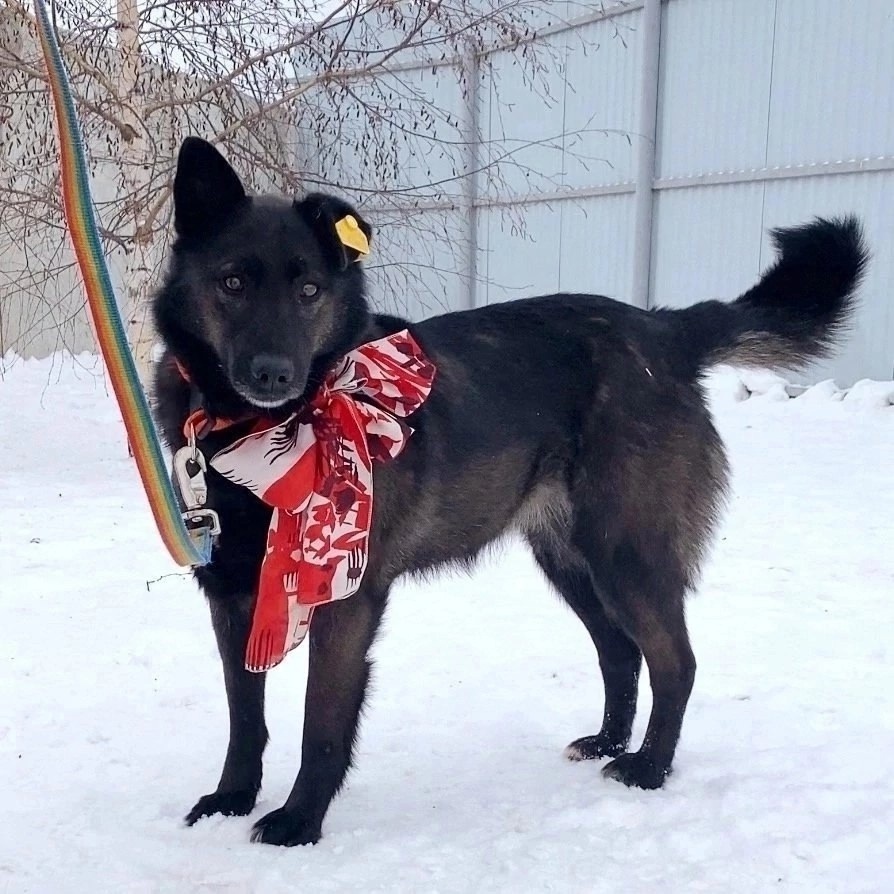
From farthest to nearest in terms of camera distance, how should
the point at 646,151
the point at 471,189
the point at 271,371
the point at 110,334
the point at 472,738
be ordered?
1. the point at 471,189
2. the point at 646,151
3. the point at 472,738
4. the point at 271,371
5. the point at 110,334

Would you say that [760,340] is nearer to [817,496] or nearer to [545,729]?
[545,729]

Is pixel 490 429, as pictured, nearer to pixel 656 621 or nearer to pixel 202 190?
pixel 656 621

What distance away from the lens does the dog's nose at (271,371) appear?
1910mm

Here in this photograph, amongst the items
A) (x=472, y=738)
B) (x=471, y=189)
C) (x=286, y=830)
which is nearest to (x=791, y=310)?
(x=472, y=738)

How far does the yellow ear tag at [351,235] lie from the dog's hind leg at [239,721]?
0.82 m

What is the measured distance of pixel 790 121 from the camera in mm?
8180

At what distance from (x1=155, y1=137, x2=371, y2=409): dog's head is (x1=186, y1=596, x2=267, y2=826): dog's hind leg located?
1.68 ft

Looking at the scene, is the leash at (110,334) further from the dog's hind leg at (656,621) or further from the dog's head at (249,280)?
the dog's hind leg at (656,621)

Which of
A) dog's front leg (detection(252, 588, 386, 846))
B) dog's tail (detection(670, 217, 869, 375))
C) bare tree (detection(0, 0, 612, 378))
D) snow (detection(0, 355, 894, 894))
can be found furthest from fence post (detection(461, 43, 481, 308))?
dog's front leg (detection(252, 588, 386, 846))

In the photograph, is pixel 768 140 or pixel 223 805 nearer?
pixel 223 805

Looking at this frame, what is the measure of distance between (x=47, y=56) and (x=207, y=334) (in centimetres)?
66

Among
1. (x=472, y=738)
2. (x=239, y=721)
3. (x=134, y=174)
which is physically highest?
(x=134, y=174)

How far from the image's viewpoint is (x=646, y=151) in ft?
30.0

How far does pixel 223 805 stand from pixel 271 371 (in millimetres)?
972
